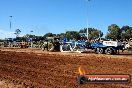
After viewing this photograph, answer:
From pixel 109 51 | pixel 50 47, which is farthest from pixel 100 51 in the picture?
pixel 50 47

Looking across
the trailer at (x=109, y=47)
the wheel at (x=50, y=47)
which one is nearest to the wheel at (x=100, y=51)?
the trailer at (x=109, y=47)

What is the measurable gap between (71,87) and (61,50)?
25.5 m

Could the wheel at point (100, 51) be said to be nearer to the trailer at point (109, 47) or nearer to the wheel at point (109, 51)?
the trailer at point (109, 47)

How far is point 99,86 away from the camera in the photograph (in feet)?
35.0

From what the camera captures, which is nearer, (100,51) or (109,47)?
(109,47)

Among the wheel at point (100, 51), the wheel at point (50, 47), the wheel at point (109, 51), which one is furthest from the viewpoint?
the wheel at point (50, 47)

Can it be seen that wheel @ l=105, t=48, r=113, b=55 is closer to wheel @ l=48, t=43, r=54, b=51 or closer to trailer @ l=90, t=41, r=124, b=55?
trailer @ l=90, t=41, r=124, b=55

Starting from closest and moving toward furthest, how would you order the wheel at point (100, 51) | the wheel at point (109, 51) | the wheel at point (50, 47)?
Result: the wheel at point (109, 51) < the wheel at point (100, 51) < the wheel at point (50, 47)

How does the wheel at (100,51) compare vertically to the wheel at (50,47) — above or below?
below

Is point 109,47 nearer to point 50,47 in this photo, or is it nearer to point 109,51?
point 109,51

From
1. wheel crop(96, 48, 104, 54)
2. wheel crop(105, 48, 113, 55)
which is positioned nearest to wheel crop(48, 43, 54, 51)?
wheel crop(96, 48, 104, 54)

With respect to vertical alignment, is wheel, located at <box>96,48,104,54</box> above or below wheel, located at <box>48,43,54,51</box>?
below

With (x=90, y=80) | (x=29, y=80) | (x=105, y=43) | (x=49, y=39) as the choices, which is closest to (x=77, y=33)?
(x=49, y=39)

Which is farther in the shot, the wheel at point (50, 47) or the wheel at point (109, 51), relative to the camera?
the wheel at point (50, 47)
